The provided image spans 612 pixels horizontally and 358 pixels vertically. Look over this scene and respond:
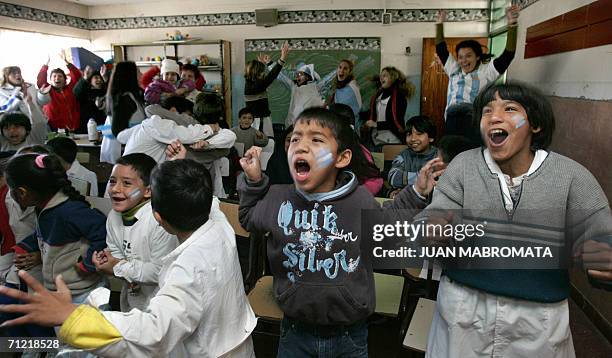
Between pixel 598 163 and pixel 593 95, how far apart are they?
0.41 m

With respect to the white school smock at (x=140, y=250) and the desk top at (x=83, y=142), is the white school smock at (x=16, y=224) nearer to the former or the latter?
the white school smock at (x=140, y=250)

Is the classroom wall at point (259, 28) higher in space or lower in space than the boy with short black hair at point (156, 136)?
higher

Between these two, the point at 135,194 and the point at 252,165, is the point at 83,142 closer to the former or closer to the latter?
the point at 135,194

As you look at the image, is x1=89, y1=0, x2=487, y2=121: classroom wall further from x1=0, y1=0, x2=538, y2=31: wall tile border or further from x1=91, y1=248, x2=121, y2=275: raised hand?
x1=91, y1=248, x2=121, y2=275: raised hand

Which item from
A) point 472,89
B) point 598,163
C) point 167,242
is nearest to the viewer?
point 167,242

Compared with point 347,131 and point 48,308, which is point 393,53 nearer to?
point 347,131

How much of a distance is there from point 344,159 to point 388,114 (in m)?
3.52

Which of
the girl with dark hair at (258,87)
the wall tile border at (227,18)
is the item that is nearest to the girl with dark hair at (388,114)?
the girl with dark hair at (258,87)

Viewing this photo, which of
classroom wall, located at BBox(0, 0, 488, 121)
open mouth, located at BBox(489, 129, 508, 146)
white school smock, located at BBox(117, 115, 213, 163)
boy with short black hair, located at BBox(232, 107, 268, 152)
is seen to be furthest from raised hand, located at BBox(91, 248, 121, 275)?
classroom wall, located at BBox(0, 0, 488, 121)

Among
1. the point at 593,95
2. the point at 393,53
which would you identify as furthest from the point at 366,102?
the point at 593,95

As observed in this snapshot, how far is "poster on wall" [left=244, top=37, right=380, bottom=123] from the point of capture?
6.54 meters

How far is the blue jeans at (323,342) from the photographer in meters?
1.23

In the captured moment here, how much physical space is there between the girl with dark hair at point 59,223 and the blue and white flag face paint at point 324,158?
98 centimetres

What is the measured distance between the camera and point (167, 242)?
4.91 ft
